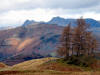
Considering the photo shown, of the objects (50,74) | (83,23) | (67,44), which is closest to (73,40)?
(67,44)

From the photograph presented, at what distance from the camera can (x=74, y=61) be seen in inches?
2662

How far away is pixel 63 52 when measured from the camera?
2778 inches

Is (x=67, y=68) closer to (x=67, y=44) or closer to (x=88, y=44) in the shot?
(x=67, y=44)

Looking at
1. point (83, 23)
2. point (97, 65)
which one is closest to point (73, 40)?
point (83, 23)

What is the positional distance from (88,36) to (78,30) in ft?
15.3

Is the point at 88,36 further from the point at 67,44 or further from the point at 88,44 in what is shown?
the point at 67,44

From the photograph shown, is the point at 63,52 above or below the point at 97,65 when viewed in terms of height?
above

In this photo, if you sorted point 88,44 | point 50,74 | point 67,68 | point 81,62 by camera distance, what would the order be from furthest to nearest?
point 88,44 < point 81,62 < point 67,68 < point 50,74

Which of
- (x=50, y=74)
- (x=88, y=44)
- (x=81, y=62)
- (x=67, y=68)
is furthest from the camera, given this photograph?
(x=88, y=44)

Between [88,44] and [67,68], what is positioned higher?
[88,44]

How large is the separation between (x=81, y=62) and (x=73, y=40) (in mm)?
8875

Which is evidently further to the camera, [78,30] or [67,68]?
[78,30]

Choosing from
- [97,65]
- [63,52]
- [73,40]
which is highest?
[73,40]

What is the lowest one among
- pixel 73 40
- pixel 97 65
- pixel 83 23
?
pixel 97 65
